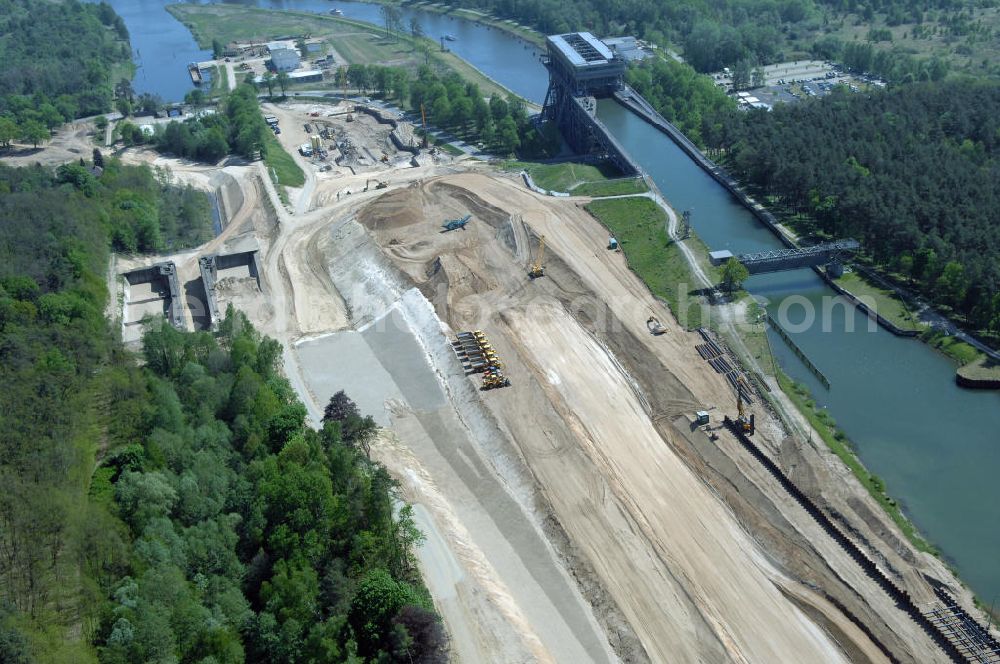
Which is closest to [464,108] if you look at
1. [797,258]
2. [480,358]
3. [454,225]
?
[454,225]

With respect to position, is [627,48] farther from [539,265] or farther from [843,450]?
[843,450]

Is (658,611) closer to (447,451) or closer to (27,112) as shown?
(447,451)

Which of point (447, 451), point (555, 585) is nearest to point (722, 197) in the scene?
point (447, 451)

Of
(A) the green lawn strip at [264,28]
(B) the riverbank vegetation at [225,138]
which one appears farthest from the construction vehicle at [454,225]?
(A) the green lawn strip at [264,28]

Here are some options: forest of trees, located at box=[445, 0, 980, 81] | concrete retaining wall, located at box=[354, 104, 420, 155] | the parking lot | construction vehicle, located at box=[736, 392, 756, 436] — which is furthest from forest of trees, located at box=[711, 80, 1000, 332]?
concrete retaining wall, located at box=[354, 104, 420, 155]

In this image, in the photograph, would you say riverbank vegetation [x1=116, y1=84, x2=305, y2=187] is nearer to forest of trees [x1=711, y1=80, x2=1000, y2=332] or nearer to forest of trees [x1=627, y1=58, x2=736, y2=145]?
forest of trees [x1=627, y1=58, x2=736, y2=145]

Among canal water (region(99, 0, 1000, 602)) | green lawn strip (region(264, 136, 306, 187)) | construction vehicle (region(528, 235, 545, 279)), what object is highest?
canal water (region(99, 0, 1000, 602))
